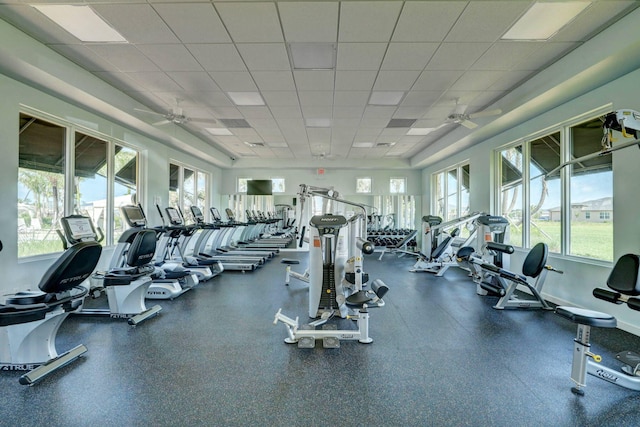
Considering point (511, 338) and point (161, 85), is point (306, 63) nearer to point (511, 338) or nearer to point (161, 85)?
point (161, 85)

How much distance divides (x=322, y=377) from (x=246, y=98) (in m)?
4.25

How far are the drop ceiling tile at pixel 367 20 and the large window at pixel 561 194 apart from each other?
2.20 meters

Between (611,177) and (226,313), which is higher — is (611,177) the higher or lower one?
the higher one

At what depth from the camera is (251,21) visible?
9.70 ft

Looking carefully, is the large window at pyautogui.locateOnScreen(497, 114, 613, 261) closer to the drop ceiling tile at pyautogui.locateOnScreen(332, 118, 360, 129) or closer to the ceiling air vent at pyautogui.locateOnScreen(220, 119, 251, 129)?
the drop ceiling tile at pyautogui.locateOnScreen(332, 118, 360, 129)

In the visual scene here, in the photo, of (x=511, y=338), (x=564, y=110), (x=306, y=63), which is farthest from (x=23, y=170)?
(x=564, y=110)

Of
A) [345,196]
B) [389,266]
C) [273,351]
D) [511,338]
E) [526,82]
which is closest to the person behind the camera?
[273,351]

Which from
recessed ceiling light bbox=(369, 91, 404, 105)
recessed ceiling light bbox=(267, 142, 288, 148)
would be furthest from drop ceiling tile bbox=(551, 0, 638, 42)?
recessed ceiling light bbox=(267, 142, 288, 148)

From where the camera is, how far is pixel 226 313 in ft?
12.3

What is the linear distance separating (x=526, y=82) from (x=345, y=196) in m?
6.58

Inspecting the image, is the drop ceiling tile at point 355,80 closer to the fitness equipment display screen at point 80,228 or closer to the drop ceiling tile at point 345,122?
the drop ceiling tile at point 345,122

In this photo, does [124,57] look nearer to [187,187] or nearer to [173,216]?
[173,216]

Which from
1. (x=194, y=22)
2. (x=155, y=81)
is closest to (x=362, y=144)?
(x=155, y=81)

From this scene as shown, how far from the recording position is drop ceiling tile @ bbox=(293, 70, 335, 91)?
397 centimetres
